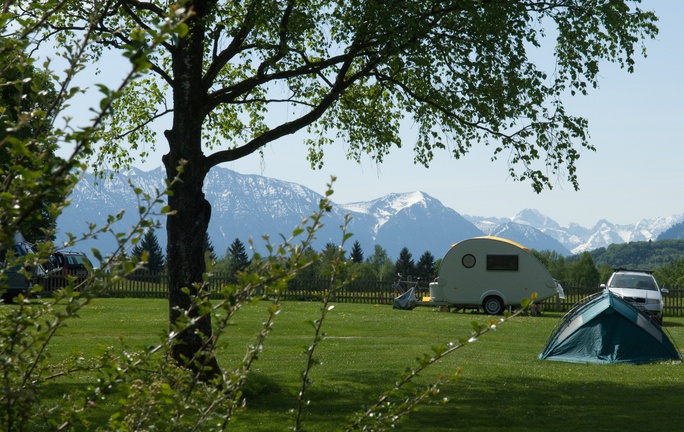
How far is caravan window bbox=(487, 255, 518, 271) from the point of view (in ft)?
112

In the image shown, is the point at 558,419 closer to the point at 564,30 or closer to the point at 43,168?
the point at 564,30

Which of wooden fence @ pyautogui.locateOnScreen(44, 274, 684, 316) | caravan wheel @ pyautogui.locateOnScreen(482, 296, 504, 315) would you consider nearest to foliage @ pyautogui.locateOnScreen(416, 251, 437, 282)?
wooden fence @ pyautogui.locateOnScreen(44, 274, 684, 316)

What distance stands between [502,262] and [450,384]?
65.2 ft

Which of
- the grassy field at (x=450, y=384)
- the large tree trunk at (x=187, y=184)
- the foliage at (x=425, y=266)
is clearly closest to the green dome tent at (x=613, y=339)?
the grassy field at (x=450, y=384)

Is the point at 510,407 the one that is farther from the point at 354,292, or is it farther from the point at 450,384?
the point at 354,292

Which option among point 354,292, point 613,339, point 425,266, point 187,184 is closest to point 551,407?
point 187,184

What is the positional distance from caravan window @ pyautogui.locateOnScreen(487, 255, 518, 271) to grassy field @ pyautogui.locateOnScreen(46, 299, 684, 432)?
26.8 feet

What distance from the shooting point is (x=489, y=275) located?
34.0 meters

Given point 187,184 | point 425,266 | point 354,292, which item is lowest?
point 354,292

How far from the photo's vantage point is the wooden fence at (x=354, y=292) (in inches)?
1478

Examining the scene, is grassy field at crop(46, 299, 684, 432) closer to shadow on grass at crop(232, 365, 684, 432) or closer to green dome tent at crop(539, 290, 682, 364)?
shadow on grass at crop(232, 365, 684, 432)


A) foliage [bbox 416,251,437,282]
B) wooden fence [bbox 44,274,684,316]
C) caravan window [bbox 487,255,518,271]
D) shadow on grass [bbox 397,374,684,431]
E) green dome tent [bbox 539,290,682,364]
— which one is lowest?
shadow on grass [bbox 397,374,684,431]

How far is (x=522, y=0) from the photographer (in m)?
13.2

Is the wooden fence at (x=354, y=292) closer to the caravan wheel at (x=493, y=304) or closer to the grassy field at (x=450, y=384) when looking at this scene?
A: the caravan wheel at (x=493, y=304)
